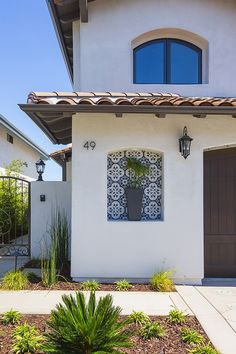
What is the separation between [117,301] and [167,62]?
6859 millimetres

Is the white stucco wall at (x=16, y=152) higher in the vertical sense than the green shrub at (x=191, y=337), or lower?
higher

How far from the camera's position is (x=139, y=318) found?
5.75 meters

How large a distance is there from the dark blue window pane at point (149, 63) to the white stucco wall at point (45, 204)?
3.85 meters

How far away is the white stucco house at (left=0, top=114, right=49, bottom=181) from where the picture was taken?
705 inches

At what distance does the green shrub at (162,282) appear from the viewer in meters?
7.71

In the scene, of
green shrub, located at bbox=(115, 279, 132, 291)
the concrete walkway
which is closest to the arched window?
green shrub, located at bbox=(115, 279, 132, 291)

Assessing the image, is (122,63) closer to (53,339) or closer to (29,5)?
(29,5)

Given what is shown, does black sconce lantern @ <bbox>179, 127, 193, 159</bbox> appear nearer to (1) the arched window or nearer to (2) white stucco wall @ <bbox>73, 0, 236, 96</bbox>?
(2) white stucco wall @ <bbox>73, 0, 236, 96</bbox>

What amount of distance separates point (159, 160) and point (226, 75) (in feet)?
11.5

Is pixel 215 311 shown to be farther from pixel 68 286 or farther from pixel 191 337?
pixel 68 286

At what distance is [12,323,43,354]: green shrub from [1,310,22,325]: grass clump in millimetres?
434

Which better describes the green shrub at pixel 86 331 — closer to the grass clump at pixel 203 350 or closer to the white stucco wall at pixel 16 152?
the grass clump at pixel 203 350

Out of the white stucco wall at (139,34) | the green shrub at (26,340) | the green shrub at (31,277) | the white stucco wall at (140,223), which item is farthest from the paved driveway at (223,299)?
the white stucco wall at (139,34)

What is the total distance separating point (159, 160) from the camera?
877cm
